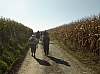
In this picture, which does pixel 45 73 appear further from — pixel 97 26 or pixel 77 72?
pixel 97 26

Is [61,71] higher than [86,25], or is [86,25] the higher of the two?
[86,25]

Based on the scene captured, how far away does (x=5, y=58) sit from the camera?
12367mm

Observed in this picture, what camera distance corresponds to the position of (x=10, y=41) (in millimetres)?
17047

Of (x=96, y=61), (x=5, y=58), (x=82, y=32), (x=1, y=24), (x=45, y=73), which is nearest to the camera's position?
(x=45, y=73)

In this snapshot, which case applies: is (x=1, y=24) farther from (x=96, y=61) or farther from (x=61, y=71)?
(x=96, y=61)

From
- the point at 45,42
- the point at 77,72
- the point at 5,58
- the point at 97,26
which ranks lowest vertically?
the point at 77,72

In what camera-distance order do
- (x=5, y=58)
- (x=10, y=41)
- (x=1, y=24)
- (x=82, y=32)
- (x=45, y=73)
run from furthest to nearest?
(x=82, y=32) → (x=10, y=41) → (x=1, y=24) → (x=5, y=58) → (x=45, y=73)

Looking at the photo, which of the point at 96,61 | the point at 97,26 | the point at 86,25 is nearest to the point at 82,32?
the point at 86,25

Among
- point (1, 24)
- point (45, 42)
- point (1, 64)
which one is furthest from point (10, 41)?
point (1, 64)

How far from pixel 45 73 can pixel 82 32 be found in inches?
371

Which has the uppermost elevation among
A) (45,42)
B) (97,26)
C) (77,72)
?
(97,26)

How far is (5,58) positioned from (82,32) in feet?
30.3

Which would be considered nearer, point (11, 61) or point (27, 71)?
point (27, 71)

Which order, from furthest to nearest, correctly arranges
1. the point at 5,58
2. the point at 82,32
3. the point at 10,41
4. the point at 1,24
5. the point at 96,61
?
the point at 82,32 → the point at 10,41 → the point at 1,24 → the point at 96,61 → the point at 5,58
